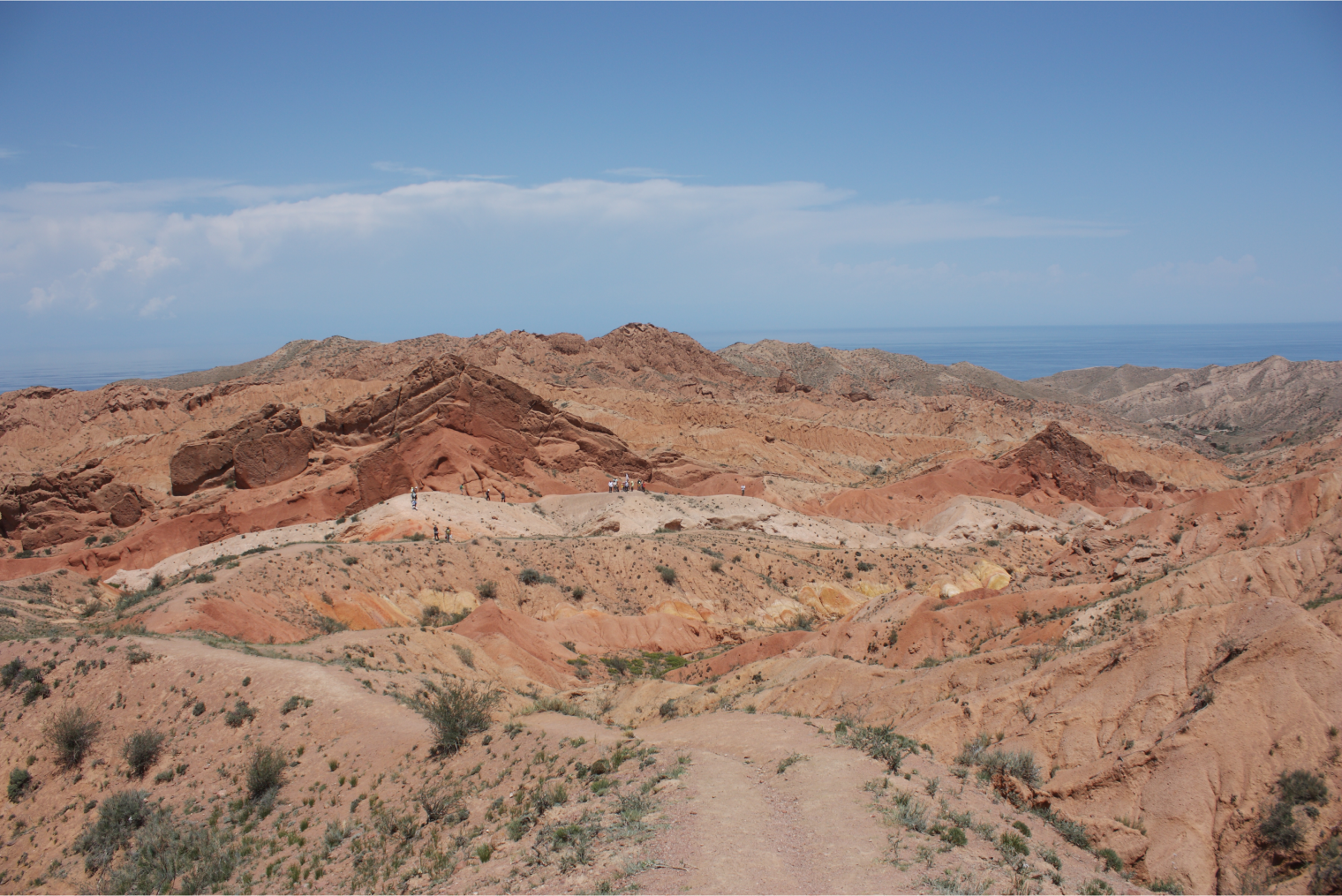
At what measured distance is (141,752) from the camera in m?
15.0

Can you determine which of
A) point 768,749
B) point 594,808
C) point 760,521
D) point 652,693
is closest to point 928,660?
point 652,693

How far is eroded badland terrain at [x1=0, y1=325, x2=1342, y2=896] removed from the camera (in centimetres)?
1005

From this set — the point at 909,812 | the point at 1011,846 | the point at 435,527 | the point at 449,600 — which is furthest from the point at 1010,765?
the point at 435,527

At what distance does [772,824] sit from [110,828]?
1161 cm

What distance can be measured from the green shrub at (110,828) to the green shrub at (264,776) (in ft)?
5.97

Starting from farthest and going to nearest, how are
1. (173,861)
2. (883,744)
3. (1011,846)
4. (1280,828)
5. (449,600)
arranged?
(449,600) → (173,861) → (883,744) → (1280,828) → (1011,846)

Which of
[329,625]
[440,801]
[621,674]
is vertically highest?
[440,801]

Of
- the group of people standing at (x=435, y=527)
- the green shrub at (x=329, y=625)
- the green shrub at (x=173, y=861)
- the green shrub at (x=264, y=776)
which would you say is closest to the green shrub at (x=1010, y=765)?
the green shrub at (x=173, y=861)

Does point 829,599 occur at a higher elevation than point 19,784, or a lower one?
lower

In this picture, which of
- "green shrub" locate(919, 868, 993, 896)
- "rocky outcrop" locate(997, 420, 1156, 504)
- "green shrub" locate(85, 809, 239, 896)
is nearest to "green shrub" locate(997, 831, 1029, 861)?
"green shrub" locate(919, 868, 993, 896)

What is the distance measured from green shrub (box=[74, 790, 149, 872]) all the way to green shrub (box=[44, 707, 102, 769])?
1743 millimetres

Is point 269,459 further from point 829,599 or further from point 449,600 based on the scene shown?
point 829,599

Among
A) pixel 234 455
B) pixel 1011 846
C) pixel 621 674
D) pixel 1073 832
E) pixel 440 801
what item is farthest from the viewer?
pixel 234 455

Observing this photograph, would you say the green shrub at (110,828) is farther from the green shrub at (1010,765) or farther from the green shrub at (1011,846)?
the green shrub at (1010,765)
